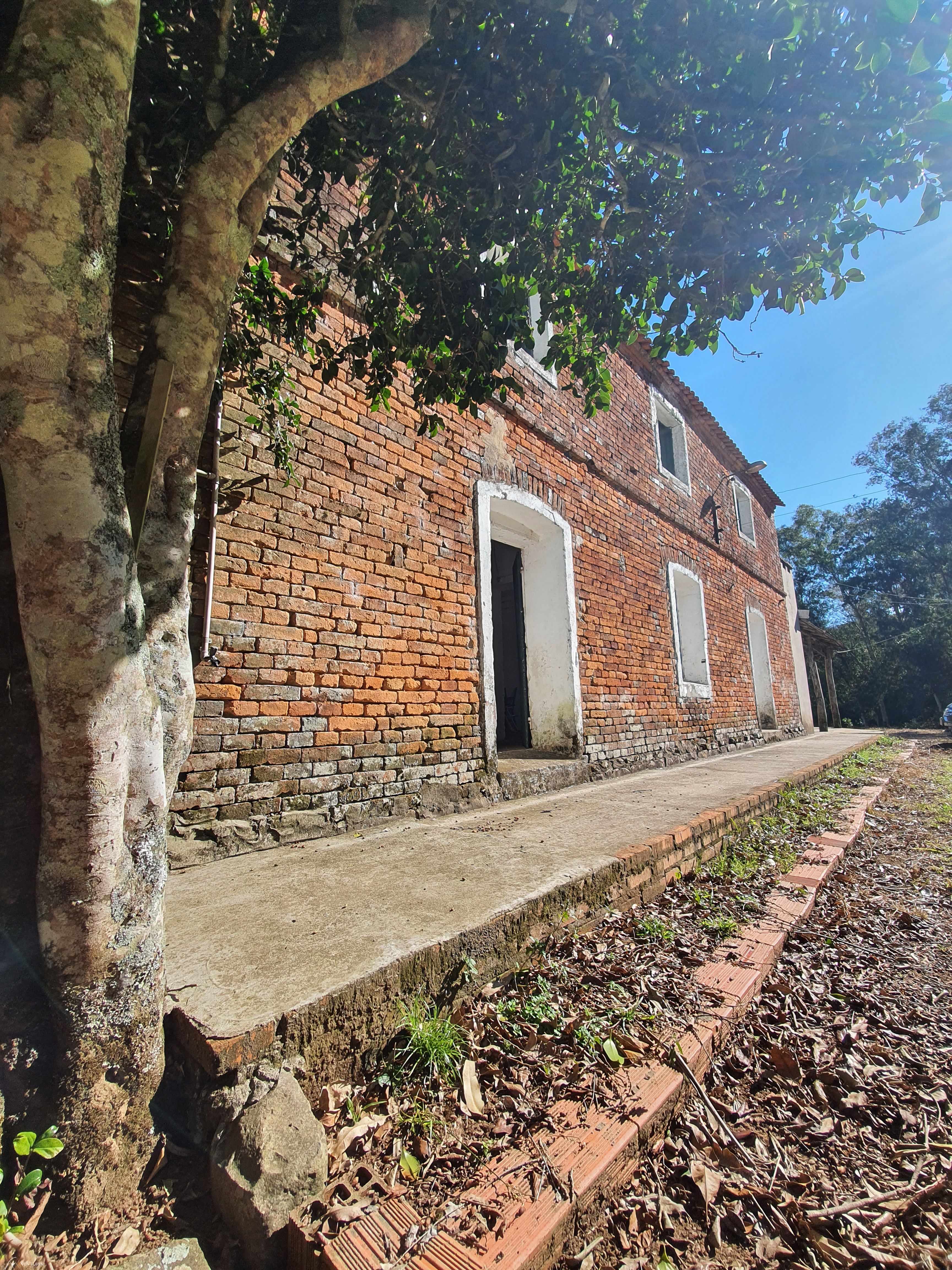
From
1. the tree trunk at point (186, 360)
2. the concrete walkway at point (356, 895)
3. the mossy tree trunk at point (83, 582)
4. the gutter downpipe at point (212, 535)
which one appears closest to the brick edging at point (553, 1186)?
the concrete walkway at point (356, 895)

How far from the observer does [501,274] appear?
3.05 metres

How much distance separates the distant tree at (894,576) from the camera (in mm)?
26297

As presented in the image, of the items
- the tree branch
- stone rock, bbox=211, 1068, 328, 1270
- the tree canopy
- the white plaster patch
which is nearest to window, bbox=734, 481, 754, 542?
the tree canopy

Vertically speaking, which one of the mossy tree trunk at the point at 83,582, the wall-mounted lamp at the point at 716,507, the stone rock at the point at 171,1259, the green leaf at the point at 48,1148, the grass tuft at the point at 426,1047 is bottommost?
the stone rock at the point at 171,1259

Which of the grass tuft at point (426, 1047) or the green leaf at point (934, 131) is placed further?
the green leaf at point (934, 131)

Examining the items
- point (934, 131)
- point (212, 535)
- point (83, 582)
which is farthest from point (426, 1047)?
point (934, 131)

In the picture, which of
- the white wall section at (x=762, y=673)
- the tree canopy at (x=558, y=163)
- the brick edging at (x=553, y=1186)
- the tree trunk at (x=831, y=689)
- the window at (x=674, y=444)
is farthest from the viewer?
the tree trunk at (x=831, y=689)

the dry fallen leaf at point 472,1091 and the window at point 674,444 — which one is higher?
the window at point 674,444

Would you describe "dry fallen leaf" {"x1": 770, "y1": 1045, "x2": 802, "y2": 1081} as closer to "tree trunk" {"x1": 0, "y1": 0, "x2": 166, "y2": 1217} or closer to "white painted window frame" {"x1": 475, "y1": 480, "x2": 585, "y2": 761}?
"tree trunk" {"x1": 0, "y1": 0, "x2": 166, "y2": 1217}

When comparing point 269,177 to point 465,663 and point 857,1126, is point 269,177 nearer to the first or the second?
point 465,663

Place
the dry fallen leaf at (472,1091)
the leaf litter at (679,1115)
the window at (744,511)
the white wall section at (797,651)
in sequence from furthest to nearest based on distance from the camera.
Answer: the white wall section at (797,651)
the window at (744,511)
the dry fallen leaf at (472,1091)
the leaf litter at (679,1115)

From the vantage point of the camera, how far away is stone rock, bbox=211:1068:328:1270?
1.06 meters

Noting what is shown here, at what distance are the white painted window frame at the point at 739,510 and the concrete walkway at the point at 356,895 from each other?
938cm

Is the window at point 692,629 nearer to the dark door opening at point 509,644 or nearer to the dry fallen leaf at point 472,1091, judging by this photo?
the dark door opening at point 509,644
